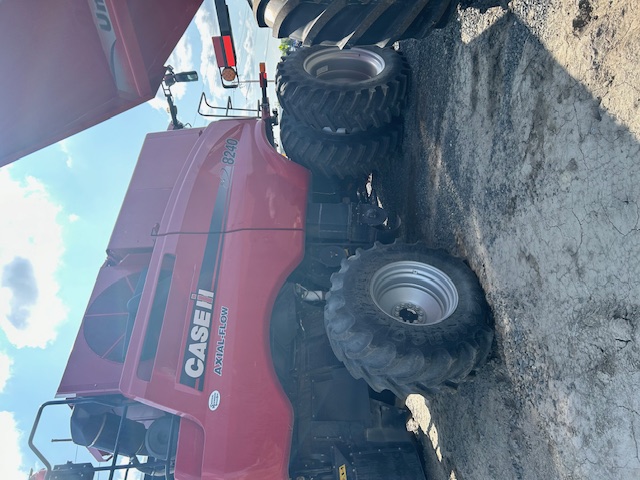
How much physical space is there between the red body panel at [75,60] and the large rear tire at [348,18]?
0.57 metres

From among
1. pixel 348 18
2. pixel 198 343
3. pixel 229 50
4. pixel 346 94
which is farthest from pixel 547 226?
pixel 229 50

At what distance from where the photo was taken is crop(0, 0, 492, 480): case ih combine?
1.92 m

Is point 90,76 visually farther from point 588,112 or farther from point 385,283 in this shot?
point 588,112

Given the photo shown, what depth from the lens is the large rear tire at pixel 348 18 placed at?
1731 millimetres

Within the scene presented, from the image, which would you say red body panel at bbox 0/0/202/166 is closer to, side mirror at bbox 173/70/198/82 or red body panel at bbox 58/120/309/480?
red body panel at bbox 58/120/309/480

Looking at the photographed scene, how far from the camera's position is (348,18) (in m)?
1.78

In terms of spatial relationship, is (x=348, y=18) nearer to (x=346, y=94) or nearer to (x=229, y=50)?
(x=346, y=94)

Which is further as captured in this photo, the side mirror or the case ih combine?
the side mirror

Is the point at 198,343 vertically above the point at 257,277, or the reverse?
the point at 257,277

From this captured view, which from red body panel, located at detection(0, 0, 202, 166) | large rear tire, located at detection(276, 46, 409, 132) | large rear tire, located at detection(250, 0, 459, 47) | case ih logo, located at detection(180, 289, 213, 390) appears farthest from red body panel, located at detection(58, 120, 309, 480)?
large rear tire, located at detection(250, 0, 459, 47)

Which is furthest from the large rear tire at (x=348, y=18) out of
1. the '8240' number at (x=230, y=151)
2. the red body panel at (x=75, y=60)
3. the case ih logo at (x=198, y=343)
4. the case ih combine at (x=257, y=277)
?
the case ih logo at (x=198, y=343)

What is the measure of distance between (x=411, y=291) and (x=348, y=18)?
1.47 m

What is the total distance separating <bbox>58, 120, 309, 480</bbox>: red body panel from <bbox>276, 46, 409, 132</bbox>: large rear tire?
449 mm

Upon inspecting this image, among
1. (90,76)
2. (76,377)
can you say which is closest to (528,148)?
(90,76)
